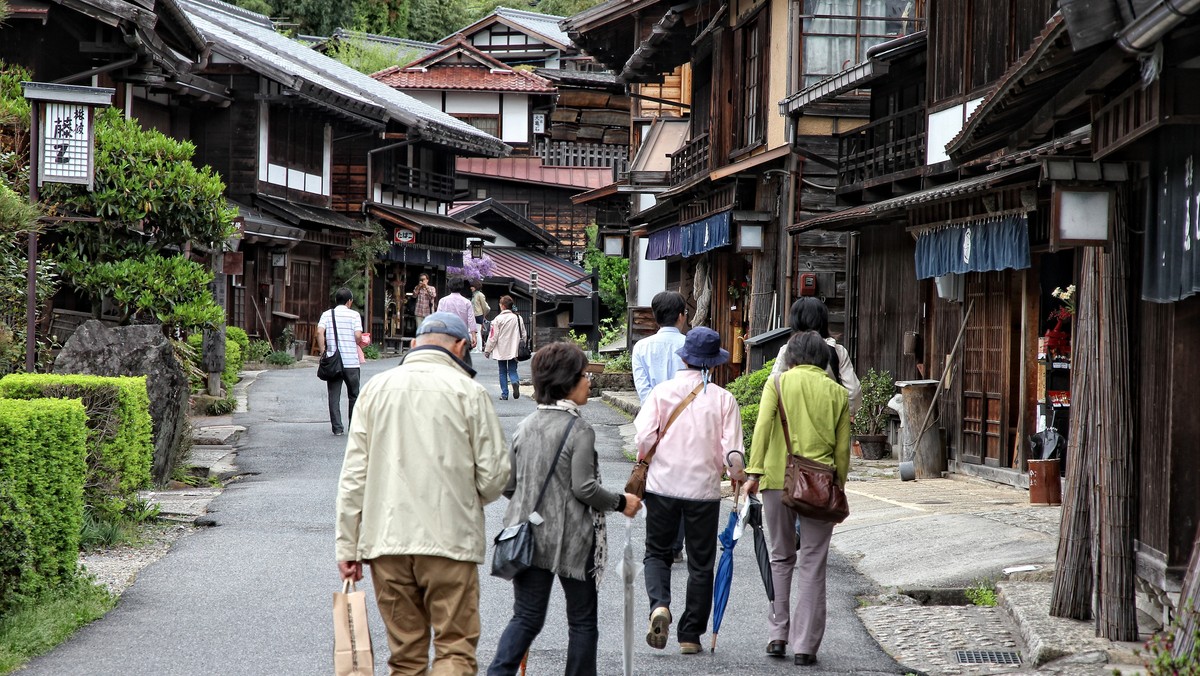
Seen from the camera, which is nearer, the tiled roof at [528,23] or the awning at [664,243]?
the awning at [664,243]

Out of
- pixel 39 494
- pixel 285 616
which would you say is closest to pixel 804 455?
pixel 285 616

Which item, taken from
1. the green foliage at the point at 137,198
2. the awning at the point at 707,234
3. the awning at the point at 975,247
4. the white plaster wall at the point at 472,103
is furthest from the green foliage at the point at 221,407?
the white plaster wall at the point at 472,103

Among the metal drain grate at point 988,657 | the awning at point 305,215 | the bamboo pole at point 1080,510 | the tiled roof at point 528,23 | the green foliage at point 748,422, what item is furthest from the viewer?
the tiled roof at point 528,23

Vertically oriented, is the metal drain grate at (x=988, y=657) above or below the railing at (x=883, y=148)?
below

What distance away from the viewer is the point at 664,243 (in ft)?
89.9

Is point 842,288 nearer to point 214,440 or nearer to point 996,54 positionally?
point 996,54

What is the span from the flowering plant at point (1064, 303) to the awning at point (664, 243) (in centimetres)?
1326

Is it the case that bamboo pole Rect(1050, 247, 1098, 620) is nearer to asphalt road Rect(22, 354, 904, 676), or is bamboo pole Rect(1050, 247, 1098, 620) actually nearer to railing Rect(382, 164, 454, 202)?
asphalt road Rect(22, 354, 904, 676)

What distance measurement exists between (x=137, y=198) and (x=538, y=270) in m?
33.0

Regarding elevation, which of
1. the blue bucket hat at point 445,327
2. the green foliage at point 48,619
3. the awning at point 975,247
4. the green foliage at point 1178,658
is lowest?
the green foliage at point 48,619

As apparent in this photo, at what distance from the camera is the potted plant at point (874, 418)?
15.8m

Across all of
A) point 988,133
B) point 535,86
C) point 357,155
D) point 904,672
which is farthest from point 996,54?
point 535,86

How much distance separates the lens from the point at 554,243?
5122 cm

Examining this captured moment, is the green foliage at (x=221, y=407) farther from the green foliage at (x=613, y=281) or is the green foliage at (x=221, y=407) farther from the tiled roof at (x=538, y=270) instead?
the tiled roof at (x=538, y=270)
